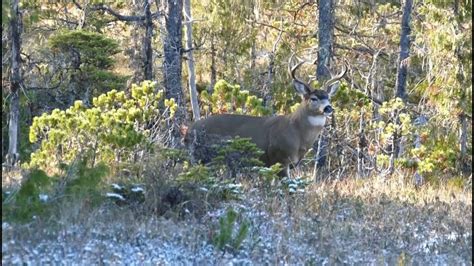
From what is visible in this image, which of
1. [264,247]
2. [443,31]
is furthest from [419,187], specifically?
[264,247]

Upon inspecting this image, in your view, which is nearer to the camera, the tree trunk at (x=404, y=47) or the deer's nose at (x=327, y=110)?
the deer's nose at (x=327, y=110)

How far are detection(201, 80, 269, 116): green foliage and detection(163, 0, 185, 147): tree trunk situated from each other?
2.62 metres

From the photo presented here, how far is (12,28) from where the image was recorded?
1459cm

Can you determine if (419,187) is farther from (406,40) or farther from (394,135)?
(406,40)

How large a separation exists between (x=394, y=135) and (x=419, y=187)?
473cm

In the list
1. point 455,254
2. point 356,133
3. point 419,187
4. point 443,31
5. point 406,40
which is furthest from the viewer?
point 406,40

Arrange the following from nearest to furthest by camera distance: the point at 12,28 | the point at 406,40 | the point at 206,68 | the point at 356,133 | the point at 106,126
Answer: the point at 106,126
the point at 12,28
the point at 356,133
the point at 406,40
the point at 206,68

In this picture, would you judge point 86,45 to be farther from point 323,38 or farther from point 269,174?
point 269,174

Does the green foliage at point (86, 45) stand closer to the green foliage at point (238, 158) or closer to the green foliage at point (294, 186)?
the green foliage at point (238, 158)

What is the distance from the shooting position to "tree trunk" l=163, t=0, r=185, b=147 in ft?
66.1

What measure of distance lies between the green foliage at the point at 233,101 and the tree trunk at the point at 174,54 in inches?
103

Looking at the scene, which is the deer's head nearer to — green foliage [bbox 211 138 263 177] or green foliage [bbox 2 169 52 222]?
green foliage [bbox 211 138 263 177]

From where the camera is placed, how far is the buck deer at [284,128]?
13.8 meters

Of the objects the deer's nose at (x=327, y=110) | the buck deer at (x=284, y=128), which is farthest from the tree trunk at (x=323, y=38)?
the deer's nose at (x=327, y=110)
